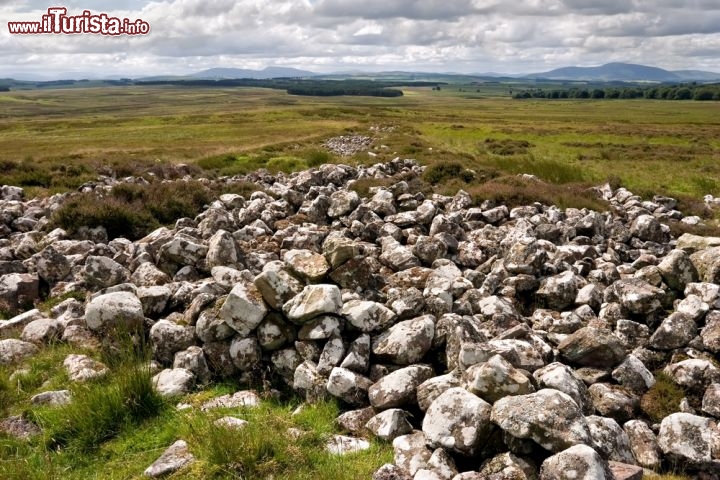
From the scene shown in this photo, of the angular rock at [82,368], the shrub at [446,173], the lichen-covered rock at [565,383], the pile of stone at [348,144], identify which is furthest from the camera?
the pile of stone at [348,144]

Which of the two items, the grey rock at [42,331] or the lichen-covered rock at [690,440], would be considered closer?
the lichen-covered rock at [690,440]

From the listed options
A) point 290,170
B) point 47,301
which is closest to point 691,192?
point 290,170

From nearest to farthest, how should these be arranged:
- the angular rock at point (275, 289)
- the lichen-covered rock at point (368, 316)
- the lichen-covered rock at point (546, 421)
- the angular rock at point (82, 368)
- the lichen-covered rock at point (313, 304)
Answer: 1. the lichen-covered rock at point (546, 421)
2. the angular rock at point (82, 368)
3. the lichen-covered rock at point (313, 304)
4. the lichen-covered rock at point (368, 316)
5. the angular rock at point (275, 289)

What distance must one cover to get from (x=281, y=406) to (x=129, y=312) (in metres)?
3.52

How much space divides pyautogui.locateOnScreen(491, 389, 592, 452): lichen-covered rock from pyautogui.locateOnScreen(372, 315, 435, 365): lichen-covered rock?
2.09 meters

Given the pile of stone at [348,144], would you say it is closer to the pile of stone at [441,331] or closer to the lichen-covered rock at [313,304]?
the pile of stone at [441,331]

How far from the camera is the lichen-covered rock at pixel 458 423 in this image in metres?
6.06

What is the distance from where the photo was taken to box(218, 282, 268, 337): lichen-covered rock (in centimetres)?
859

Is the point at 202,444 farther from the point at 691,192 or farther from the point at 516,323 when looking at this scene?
the point at 691,192

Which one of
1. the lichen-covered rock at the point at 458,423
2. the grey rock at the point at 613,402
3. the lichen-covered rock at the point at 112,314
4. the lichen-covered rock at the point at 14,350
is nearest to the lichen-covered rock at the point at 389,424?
the lichen-covered rock at the point at 458,423

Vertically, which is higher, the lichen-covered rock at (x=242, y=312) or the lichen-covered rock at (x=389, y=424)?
the lichen-covered rock at (x=242, y=312)

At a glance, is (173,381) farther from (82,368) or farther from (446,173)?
(446,173)

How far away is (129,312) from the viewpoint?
30.1ft

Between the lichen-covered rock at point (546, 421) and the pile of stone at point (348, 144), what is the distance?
4569 centimetres
